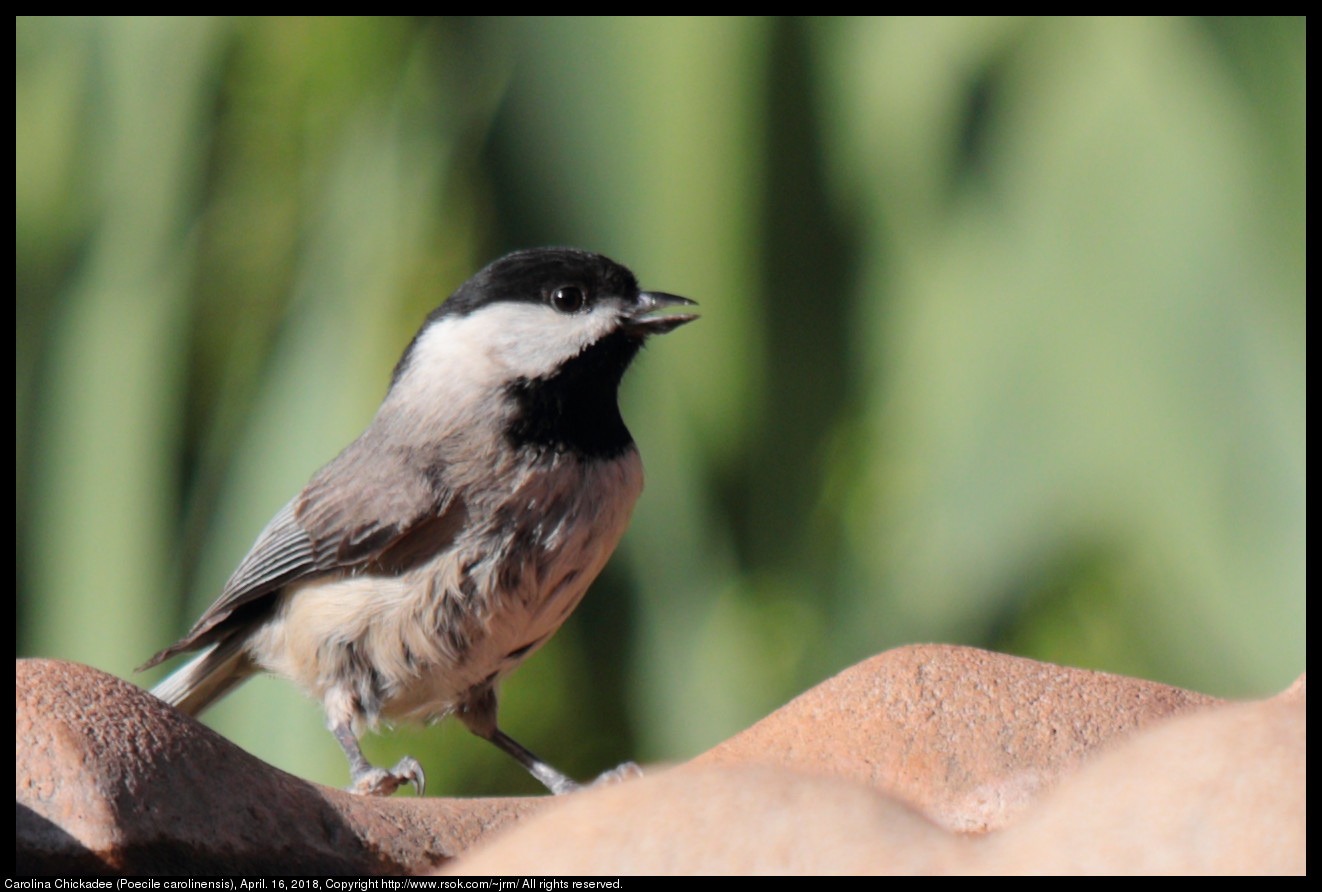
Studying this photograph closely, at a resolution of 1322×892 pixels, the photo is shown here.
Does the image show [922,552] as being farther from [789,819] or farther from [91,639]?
[789,819]

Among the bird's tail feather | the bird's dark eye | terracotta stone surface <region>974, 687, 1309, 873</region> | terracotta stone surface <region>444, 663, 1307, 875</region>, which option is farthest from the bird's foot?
terracotta stone surface <region>974, 687, 1309, 873</region>

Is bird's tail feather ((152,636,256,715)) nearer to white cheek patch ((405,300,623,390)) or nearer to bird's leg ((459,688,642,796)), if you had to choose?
bird's leg ((459,688,642,796))

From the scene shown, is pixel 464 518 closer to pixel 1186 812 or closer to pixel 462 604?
pixel 462 604

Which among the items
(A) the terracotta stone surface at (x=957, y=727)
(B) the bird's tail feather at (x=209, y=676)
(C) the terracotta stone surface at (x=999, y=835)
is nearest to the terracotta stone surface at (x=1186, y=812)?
(C) the terracotta stone surface at (x=999, y=835)

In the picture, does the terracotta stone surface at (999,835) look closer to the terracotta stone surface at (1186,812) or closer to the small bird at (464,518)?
the terracotta stone surface at (1186,812)

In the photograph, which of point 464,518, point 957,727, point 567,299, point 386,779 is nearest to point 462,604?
point 464,518
